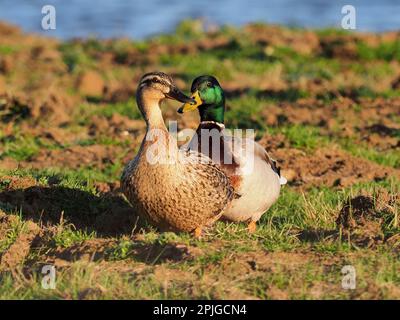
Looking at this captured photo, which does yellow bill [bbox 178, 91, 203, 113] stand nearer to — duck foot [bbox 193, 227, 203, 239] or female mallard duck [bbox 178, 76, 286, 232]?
female mallard duck [bbox 178, 76, 286, 232]

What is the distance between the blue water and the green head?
54.0 feet

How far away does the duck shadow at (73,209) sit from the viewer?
295 inches

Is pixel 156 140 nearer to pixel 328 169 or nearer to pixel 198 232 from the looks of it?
pixel 198 232

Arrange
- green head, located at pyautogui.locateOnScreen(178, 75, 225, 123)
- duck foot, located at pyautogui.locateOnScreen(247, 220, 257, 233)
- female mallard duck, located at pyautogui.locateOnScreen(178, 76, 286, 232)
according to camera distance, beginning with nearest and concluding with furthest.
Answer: duck foot, located at pyautogui.locateOnScreen(247, 220, 257, 233) < female mallard duck, located at pyautogui.locateOnScreen(178, 76, 286, 232) < green head, located at pyautogui.locateOnScreen(178, 75, 225, 123)

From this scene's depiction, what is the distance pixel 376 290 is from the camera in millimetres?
5484

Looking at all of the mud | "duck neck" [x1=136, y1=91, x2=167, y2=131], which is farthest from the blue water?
"duck neck" [x1=136, y1=91, x2=167, y2=131]

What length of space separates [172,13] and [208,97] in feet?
71.2

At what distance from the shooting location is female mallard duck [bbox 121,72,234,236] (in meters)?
6.76

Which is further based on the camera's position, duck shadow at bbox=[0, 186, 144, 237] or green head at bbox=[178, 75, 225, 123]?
green head at bbox=[178, 75, 225, 123]

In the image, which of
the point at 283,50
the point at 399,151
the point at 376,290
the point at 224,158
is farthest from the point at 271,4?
the point at 376,290

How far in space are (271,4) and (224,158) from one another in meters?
24.7

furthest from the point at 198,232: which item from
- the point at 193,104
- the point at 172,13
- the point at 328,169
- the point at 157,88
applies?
the point at 172,13

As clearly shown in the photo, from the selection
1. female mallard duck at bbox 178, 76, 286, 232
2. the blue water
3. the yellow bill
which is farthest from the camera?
the blue water

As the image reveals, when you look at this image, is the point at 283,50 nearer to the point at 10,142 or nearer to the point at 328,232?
the point at 10,142
